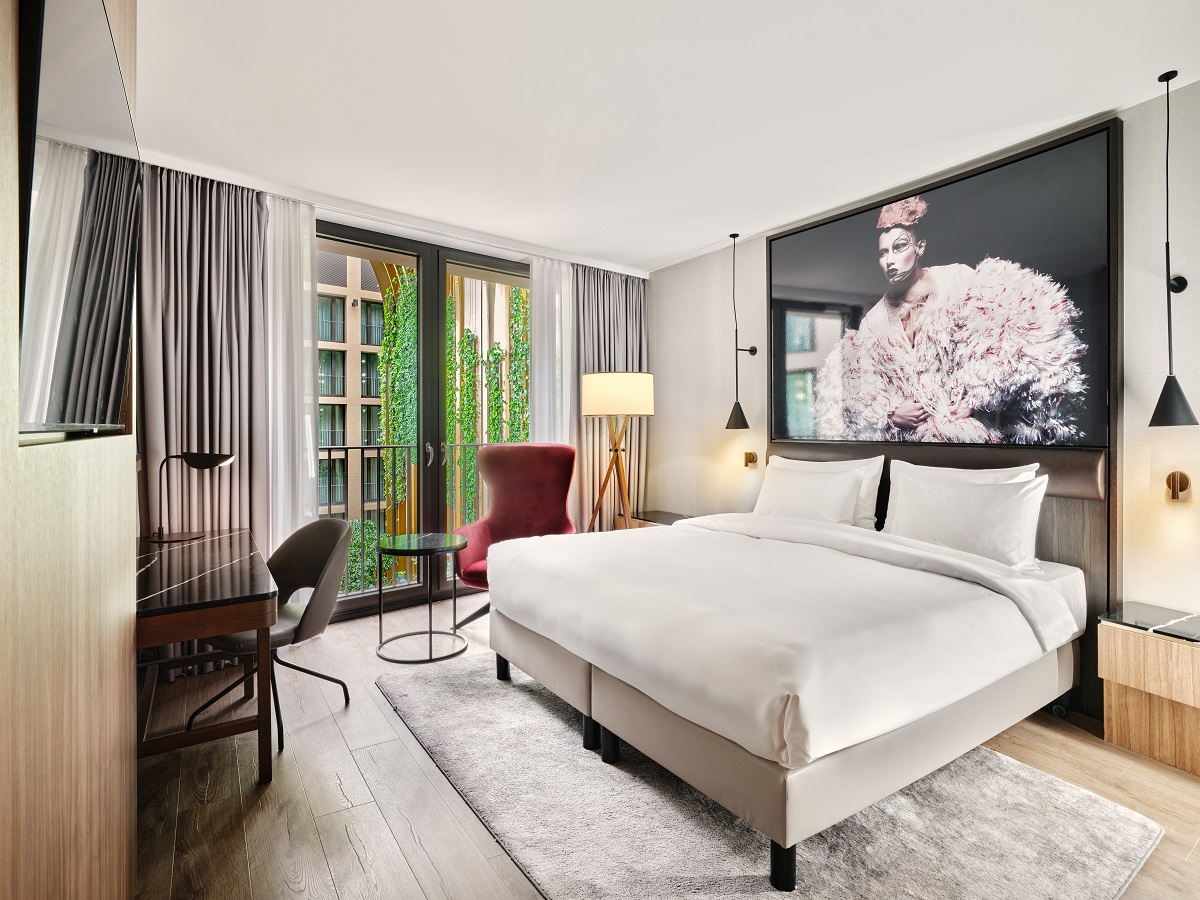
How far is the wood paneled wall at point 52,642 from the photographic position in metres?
0.60

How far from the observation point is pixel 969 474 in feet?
9.90

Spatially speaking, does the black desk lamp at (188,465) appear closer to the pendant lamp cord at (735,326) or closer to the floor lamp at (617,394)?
the floor lamp at (617,394)

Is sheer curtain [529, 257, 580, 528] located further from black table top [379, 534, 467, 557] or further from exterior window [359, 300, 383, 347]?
black table top [379, 534, 467, 557]

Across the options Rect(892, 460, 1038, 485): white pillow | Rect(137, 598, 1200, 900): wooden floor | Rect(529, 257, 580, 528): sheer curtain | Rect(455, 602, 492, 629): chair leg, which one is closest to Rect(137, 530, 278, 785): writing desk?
Rect(137, 598, 1200, 900): wooden floor

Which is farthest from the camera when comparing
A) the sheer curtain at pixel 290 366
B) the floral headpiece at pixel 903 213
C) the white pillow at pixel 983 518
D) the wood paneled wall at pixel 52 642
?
the sheer curtain at pixel 290 366

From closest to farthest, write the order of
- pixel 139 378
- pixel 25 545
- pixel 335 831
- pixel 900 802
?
pixel 25 545
pixel 335 831
pixel 900 802
pixel 139 378

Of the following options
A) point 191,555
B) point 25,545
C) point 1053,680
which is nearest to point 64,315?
point 25,545

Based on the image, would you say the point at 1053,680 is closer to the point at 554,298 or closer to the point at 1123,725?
the point at 1123,725

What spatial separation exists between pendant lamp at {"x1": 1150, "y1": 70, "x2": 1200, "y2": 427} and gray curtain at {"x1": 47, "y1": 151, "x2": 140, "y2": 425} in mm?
3211

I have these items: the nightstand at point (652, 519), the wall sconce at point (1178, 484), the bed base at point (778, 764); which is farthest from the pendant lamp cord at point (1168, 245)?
the nightstand at point (652, 519)

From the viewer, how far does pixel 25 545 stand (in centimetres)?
66

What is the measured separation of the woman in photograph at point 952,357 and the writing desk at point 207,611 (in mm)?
3212

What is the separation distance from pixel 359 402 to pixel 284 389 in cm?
89

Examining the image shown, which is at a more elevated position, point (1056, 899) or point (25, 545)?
point (25, 545)
